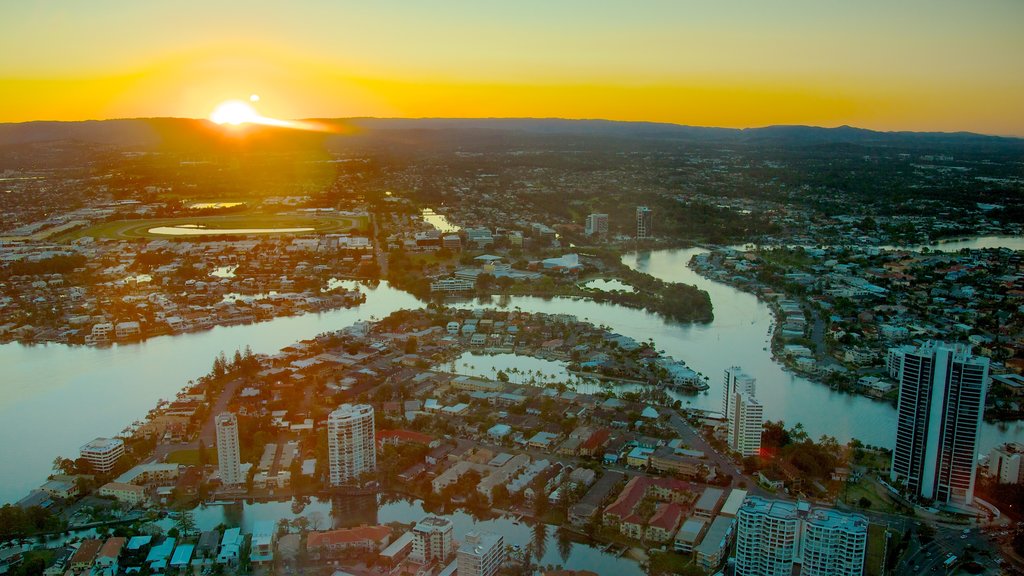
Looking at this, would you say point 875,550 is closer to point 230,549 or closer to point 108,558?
point 230,549

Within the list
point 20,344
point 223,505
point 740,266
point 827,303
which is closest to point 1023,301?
point 827,303

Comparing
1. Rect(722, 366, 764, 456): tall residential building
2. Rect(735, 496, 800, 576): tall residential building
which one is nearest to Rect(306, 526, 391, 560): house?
Rect(735, 496, 800, 576): tall residential building

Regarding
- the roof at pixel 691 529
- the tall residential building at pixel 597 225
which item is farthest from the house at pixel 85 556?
the tall residential building at pixel 597 225

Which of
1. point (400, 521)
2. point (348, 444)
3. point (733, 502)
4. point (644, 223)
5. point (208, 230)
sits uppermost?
point (644, 223)

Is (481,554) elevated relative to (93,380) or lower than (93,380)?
elevated

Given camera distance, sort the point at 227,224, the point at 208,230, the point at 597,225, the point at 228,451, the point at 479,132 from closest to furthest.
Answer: the point at 228,451 → the point at 208,230 → the point at 597,225 → the point at 227,224 → the point at 479,132

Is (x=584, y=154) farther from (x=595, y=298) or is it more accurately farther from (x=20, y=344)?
(x=20, y=344)

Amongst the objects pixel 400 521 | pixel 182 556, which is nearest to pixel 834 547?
pixel 400 521
